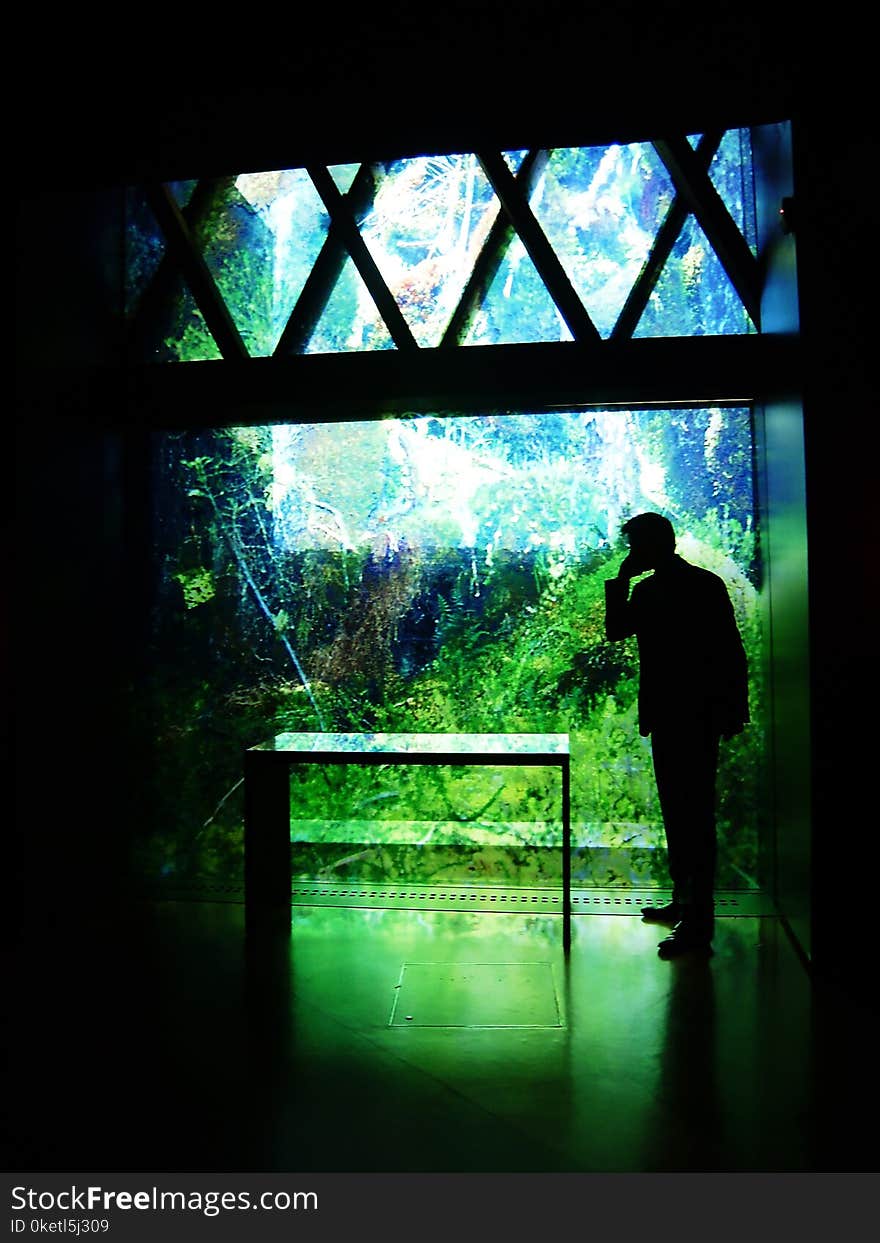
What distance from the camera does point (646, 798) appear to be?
3.98 meters

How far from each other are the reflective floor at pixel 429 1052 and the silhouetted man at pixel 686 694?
25cm

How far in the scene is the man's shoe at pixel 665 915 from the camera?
3570 mm

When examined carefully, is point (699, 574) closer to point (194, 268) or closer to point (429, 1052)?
point (429, 1052)

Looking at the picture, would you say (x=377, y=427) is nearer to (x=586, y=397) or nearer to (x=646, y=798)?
(x=586, y=397)

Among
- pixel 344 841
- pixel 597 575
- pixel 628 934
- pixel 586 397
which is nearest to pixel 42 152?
pixel 586 397

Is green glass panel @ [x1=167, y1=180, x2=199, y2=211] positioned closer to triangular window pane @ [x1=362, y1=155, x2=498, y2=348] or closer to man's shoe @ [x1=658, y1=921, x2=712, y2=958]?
triangular window pane @ [x1=362, y1=155, x2=498, y2=348]

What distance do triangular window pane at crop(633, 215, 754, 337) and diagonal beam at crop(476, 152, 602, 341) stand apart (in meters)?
0.30

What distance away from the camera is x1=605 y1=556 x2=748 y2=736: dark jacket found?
336 cm

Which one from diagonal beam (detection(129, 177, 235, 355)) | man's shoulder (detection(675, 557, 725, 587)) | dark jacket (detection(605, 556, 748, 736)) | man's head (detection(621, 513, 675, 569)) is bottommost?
dark jacket (detection(605, 556, 748, 736))

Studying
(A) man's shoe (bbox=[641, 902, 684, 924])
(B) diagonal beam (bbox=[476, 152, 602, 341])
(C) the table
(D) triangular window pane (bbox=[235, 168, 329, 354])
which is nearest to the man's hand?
(C) the table

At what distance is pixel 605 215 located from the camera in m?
3.97

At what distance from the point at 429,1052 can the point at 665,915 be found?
1492mm

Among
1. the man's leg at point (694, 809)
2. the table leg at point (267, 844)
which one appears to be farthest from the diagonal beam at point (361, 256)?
the man's leg at point (694, 809)

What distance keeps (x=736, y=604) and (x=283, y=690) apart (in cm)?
231
